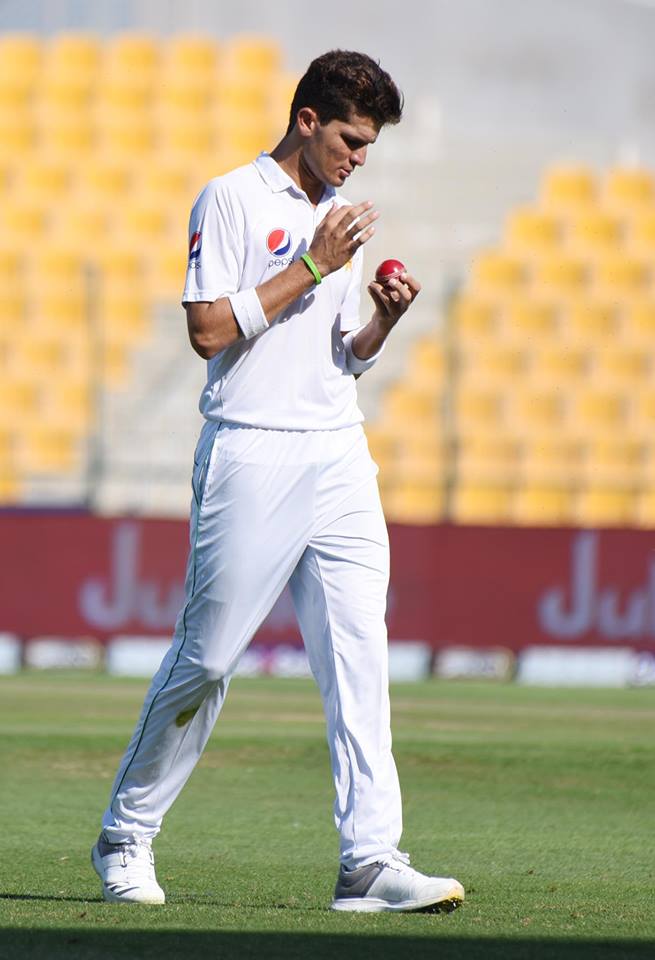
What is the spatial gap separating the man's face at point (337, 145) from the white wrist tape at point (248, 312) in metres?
0.41

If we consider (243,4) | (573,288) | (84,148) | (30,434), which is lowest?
(30,434)

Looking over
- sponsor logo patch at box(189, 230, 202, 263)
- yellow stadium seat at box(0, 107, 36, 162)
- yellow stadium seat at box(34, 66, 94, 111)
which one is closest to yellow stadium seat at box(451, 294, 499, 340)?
yellow stadium seat at box(34, 66, 94, 111)

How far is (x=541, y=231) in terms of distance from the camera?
21.4 meters

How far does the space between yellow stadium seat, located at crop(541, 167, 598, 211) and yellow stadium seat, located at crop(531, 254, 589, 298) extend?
1.45 metres

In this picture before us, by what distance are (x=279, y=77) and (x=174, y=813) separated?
16.3 metres

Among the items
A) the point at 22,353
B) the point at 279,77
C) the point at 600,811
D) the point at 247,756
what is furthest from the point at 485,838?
the point at 279,77

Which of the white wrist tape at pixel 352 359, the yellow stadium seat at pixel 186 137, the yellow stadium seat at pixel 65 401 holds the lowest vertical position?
the yellow stadium seat at pixel 65 401

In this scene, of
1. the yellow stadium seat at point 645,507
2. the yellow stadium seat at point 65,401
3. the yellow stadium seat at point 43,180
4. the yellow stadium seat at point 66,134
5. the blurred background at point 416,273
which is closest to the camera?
the blurred background at point 416,273

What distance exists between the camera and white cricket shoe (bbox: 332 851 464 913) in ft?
15.4

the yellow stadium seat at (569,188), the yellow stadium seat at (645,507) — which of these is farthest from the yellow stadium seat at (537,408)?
the yellow stadium seat at (569,188)

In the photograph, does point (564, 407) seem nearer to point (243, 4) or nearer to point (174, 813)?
point (243, 4)

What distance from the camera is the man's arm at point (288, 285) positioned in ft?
15.4

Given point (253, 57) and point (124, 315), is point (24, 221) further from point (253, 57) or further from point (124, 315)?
point (253, 57)

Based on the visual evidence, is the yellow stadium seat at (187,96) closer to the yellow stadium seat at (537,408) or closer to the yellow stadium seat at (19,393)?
the yellow stadium seat at (19,393)
